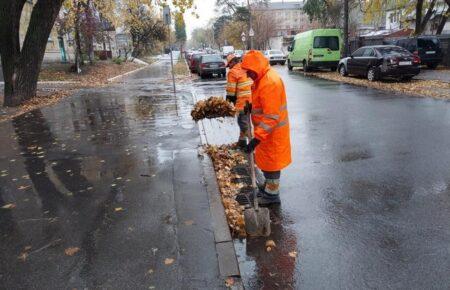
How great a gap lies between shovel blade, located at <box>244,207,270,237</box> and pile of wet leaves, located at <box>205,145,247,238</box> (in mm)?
121

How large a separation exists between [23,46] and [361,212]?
41.3ft

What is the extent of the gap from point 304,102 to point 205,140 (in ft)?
19.1

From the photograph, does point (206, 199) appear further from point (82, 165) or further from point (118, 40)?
point (118, 40)

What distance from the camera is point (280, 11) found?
127m

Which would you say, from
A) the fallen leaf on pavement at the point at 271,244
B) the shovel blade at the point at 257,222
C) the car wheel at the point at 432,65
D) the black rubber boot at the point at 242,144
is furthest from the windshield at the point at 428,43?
the fallen leaf on pavement at the point at 271,244

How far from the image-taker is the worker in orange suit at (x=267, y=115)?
14.0ft

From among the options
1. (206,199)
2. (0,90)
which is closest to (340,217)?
(206,199)

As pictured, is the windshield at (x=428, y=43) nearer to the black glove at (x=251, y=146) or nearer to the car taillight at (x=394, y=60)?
the car taillight at (x=394, y=60)

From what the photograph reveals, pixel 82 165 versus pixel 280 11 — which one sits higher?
pixel 280 11

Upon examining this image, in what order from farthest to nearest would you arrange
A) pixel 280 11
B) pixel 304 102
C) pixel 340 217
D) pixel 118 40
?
1. pixel 280 11
2. pixel 118 40
3. pixel 304 102
4. pixel 340 217

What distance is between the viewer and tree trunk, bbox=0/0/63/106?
12.6 m

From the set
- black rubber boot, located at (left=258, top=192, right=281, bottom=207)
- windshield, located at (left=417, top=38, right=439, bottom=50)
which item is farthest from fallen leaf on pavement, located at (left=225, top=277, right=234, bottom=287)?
windshield, located at (left=417, top=38, right=439, bottom=50)

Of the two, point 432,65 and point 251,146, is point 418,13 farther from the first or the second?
point 251,146

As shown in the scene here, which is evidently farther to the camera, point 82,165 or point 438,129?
point 438,129
